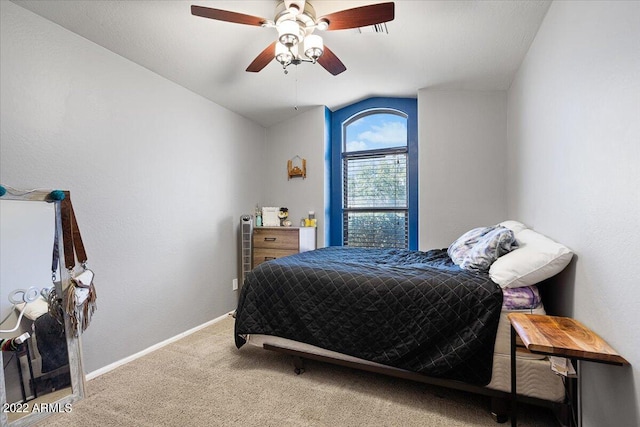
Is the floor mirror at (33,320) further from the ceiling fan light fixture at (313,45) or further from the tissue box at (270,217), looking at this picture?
the tissue box at (270,217)

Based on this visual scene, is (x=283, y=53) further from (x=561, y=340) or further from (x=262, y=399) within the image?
(x=262, y=399)

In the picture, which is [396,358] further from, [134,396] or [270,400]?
[134,396]

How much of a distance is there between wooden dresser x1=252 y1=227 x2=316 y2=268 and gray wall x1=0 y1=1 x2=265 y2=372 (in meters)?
0.35

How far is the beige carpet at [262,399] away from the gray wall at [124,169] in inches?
16.9

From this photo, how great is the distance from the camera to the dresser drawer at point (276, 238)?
3439 millimetres

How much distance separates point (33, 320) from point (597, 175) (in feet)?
9.70

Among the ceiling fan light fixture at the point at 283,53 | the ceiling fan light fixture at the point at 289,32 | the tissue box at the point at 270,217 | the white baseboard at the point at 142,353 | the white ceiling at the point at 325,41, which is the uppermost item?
the white ceiling at the point at 325,41

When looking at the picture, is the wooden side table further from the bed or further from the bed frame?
the bed

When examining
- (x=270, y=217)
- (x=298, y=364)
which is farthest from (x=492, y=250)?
(x=270, y=217)

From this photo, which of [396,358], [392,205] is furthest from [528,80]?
[396,358]

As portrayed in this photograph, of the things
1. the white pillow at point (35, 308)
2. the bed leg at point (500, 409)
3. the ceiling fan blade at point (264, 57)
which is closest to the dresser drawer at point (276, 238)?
the ceiling fan blade at point (264, 57)

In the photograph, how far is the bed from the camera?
5.07 ft

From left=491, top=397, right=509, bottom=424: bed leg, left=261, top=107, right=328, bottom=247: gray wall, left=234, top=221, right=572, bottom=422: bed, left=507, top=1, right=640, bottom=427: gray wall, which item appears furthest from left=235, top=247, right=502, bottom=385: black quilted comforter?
left=261, top=107, right=328, bottom=247: gray wall

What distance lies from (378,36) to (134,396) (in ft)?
9.99
